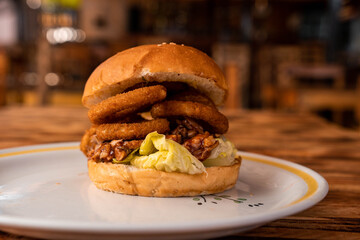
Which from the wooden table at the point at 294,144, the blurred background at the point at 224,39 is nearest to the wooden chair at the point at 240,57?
the blurred background at the point at 224,39

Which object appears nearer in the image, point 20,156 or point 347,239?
point 347,239

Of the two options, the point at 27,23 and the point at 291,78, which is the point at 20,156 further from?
the point at 27,23

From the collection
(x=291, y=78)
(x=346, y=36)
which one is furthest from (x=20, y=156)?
(x=346, y=36)

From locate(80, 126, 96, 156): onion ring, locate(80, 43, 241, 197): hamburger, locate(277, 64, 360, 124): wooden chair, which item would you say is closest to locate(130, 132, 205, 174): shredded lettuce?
locate(80, 43, 241, 197): hamburger

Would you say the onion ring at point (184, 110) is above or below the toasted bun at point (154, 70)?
below

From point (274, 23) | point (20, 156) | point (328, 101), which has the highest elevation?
point (274, 23)

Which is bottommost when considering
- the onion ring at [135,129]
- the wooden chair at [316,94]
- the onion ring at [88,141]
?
the wooden chair at [316,94]

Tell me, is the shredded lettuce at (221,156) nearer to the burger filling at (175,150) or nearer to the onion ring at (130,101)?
the burger filling at (175,150)
